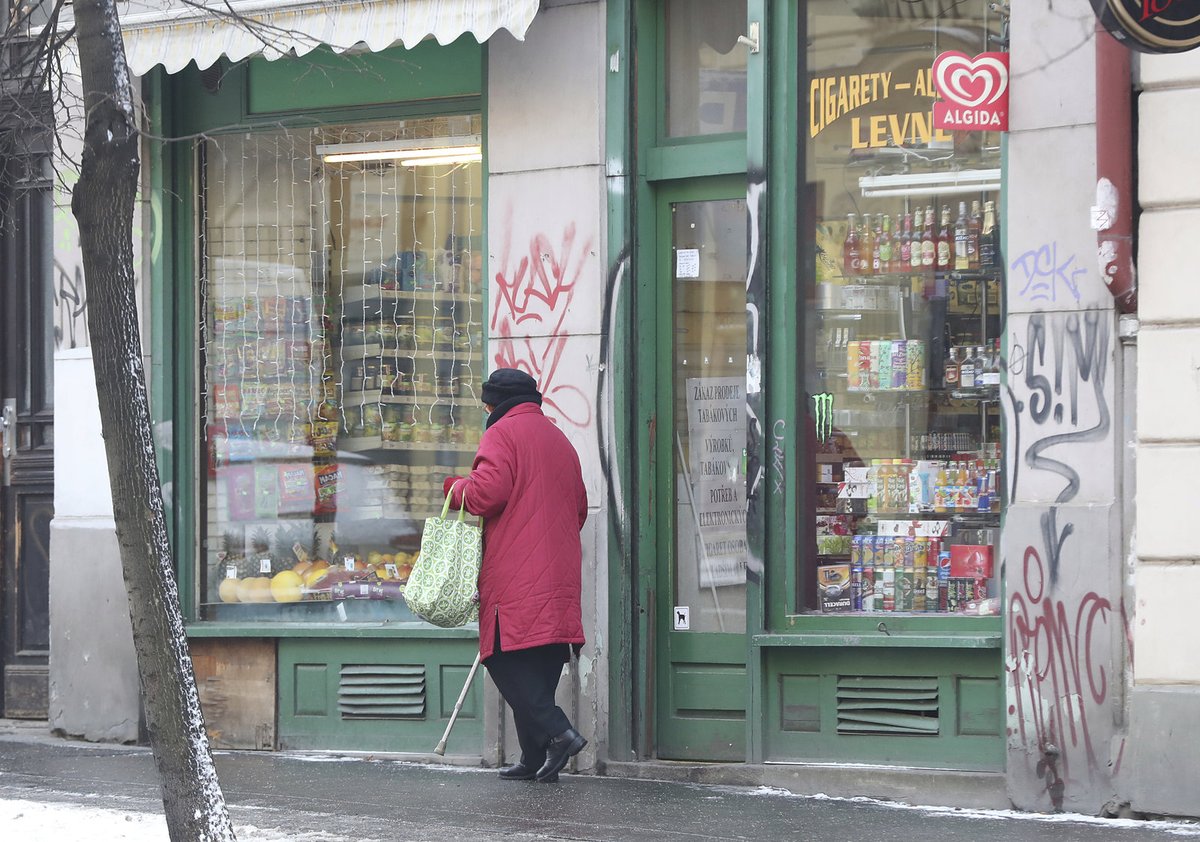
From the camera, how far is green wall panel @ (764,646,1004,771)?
7.21m

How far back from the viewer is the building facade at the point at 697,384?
22.5ft

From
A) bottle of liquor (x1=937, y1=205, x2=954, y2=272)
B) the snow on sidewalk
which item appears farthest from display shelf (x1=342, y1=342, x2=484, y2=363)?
the snow on sidewalk

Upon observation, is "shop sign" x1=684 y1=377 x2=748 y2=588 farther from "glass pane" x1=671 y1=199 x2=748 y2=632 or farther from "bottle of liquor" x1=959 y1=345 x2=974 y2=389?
"bottle of liquor" x1=959 y1=345 x2=974 y2=389

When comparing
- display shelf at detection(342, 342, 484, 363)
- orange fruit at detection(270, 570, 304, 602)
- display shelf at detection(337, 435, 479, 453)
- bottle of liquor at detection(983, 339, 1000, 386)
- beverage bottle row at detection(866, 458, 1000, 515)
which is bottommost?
orange fruit at detection(270, 570, 304, 602)

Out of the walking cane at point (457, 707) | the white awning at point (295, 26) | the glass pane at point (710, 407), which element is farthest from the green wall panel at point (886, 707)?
the white awning at point (295, 26)

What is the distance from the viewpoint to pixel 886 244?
7.71m

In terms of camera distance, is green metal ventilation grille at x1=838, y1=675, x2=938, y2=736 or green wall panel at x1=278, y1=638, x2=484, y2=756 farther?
green wall panel at x1=278, y1=638, x2=484, y2=756

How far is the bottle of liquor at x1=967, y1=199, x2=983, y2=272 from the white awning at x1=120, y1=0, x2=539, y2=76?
7.09 ft

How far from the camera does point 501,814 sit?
672 centimetres

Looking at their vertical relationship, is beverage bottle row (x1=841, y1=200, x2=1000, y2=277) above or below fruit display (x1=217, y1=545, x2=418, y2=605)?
above

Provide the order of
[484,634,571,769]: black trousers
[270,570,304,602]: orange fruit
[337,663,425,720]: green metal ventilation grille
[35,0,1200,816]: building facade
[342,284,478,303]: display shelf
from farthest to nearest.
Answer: [270,570,304,602]: orange fruit
[342,284,478,303]: display shelf
[337,663,425,720]: green metal ventilation grille
[484,634,571,769]: black trousers
[35,0,1200,816]: building facade

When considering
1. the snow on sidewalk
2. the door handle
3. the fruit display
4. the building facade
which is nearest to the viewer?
the snow on sidewalk

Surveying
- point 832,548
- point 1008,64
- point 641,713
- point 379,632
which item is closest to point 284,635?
point 379,632

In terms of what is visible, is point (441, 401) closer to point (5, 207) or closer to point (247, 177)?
point (247, 177)
